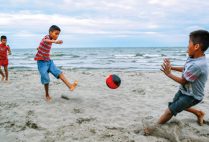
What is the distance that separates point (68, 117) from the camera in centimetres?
520

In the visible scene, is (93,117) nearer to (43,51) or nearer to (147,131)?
(147,131)

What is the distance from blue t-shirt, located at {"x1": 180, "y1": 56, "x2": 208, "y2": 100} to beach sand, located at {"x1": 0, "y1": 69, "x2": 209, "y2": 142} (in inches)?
24.7

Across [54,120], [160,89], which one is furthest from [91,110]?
[160,89]

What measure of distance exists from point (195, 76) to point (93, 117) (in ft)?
6.64

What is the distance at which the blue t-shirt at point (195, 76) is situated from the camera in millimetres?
3984

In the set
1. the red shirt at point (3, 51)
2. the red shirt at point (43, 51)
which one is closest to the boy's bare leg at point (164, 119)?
the red shirt at point (43, 51)

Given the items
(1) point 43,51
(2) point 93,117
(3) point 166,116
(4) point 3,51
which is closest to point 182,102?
(3) point 166,116

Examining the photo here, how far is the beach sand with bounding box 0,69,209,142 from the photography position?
14.0 feet

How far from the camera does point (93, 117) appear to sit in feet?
17.1

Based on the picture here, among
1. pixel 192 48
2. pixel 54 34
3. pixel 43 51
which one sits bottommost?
pixel 43 51

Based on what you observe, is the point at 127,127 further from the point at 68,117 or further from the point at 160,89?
the point at 160,89

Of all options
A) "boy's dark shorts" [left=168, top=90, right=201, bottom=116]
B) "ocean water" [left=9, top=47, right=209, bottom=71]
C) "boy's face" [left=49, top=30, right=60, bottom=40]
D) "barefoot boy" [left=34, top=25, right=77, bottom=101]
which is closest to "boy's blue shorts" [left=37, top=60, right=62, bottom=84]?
"barefoot boy" [left=34, top=25, right=77, bottom=101]

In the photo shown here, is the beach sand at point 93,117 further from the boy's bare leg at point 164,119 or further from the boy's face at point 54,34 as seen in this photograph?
the boy's face at point 54,34

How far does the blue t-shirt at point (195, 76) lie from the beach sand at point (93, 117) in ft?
2.06
